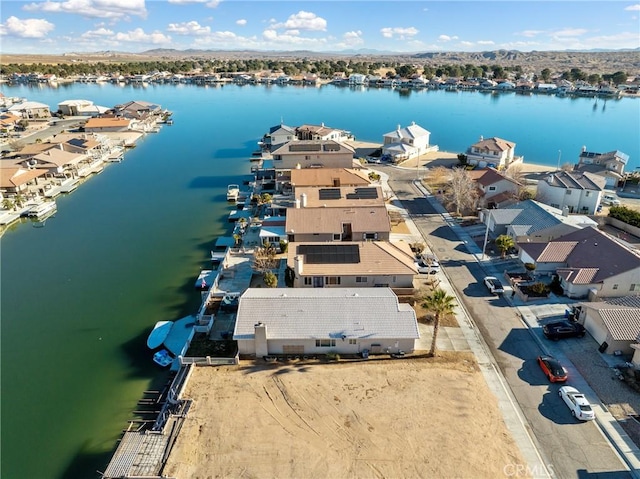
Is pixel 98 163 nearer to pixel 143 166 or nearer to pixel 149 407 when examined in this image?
pixel 143 166

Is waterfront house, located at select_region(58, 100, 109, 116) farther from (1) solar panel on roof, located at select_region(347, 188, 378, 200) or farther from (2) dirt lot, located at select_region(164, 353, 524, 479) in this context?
(2) dirt lot, located at select_region(164, 353, 524, 479)

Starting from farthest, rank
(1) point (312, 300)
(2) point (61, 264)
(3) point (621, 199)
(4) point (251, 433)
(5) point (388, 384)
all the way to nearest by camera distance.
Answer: (3) point (621, 199), (2) point (61, 264), (1) point (312, 300), (5) point (388, 384), (4) point (251, 433)

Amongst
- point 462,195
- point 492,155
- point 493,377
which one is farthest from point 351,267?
point 492,155

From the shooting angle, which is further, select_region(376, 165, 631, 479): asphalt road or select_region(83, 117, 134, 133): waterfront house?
select_region(83, 117, 134, 133): waterfront house

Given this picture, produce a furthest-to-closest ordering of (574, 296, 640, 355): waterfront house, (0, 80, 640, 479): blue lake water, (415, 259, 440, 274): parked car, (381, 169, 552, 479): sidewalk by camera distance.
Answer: (415, 259, 440, 274): parked car, (574, 296, 640, 355): waterfront house, (0, 80, 640, 479): blue lake water, (381, 169, 552, 479): sidewalk

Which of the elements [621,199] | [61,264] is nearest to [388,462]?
[61,264]

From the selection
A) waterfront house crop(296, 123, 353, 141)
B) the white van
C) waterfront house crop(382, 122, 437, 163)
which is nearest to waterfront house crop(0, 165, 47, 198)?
waterfront house crop(296, 123, 353, 141)

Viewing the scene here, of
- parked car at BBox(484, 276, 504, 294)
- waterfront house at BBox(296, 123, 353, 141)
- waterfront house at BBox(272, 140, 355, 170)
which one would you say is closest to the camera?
parked car at BBox(484, 276, 504, 294)
